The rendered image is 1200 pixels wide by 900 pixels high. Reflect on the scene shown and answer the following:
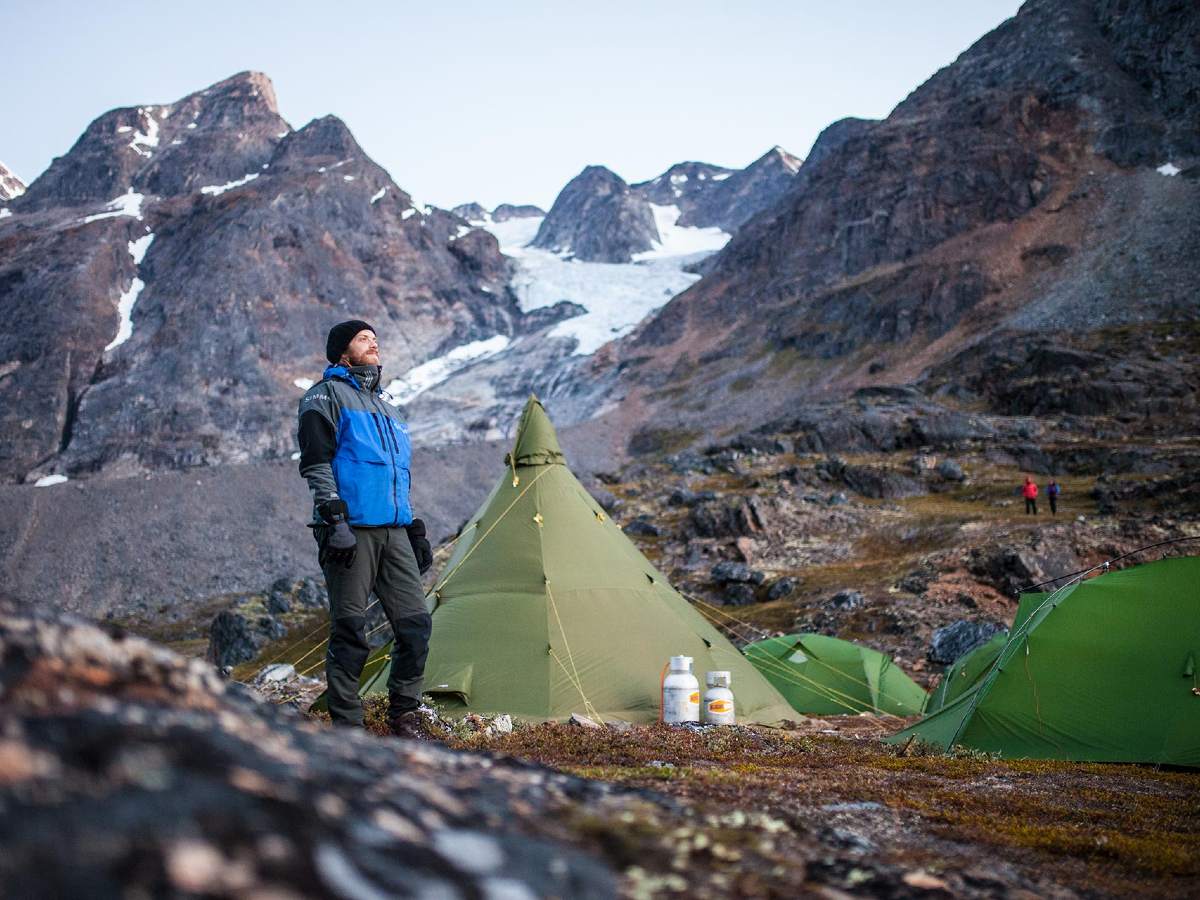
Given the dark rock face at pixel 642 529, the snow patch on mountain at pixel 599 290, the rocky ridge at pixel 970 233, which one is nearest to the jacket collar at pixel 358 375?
the dark rock face at pixel 642 529

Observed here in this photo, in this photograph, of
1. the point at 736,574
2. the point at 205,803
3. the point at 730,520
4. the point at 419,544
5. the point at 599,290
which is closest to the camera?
the point at 205,803

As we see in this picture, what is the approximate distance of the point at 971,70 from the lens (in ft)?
365

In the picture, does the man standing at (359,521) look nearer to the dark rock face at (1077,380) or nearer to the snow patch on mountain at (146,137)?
the dark rock face at (1077,380)

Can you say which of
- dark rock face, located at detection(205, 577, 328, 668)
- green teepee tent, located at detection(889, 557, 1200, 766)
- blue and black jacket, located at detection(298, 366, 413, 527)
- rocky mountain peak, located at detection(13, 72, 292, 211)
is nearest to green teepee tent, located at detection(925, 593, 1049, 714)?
green teepee tent, located at detection(889, 557, 1200, 766)

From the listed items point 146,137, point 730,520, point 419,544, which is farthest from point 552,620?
point 146,137

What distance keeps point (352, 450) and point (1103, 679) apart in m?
7.18

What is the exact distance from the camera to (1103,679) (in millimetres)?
8273

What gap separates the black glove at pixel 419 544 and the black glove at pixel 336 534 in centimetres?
83

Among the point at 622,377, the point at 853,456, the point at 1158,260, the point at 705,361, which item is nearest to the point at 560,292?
the point at 622,377

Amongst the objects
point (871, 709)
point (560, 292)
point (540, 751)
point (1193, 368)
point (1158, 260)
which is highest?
point (560, 292)

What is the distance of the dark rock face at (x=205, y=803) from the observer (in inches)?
55.9

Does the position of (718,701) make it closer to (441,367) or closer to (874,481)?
(874,481)

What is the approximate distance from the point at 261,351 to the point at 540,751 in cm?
12489

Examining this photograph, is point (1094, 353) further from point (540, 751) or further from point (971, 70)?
point (971, 70)
